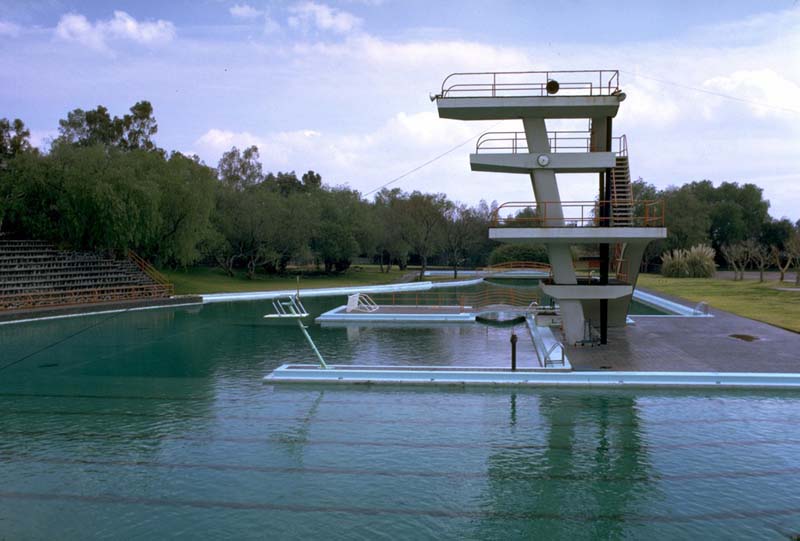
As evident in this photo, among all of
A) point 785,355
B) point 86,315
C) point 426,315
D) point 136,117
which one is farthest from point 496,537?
point 136,117

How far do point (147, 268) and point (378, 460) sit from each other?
3262cm

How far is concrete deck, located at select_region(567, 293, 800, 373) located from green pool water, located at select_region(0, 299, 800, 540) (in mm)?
1697

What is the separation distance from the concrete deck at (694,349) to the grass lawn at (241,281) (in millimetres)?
26786

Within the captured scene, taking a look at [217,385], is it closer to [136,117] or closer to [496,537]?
[496,537]

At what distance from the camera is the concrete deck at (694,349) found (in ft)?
49.1

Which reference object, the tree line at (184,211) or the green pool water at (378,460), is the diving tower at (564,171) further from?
the tree line at (184,211)

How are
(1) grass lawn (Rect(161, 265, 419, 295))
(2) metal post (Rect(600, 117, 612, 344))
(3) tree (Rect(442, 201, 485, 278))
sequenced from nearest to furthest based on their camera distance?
1. (2) metal post (Rect(600, 117, 612, 344))
2. (1) grass lawn (Rect(161, 265, 419, 295))
3. (3) tree (Rect(442, 201, 485, 278))

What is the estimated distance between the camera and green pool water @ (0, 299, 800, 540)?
24.6 ft

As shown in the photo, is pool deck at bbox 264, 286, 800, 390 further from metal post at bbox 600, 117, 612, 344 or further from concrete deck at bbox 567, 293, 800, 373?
metal post at bbox 600, 117, 612, 344

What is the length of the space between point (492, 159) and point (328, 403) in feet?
26.6

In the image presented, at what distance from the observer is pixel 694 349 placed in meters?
17.3

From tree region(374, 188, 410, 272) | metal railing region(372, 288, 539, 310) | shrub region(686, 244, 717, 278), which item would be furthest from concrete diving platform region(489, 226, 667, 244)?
shrub region(686, 244, 717, 278)

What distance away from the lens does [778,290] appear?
36719 mm

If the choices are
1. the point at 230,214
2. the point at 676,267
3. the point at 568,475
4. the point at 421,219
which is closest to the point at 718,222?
the point at 676,267
